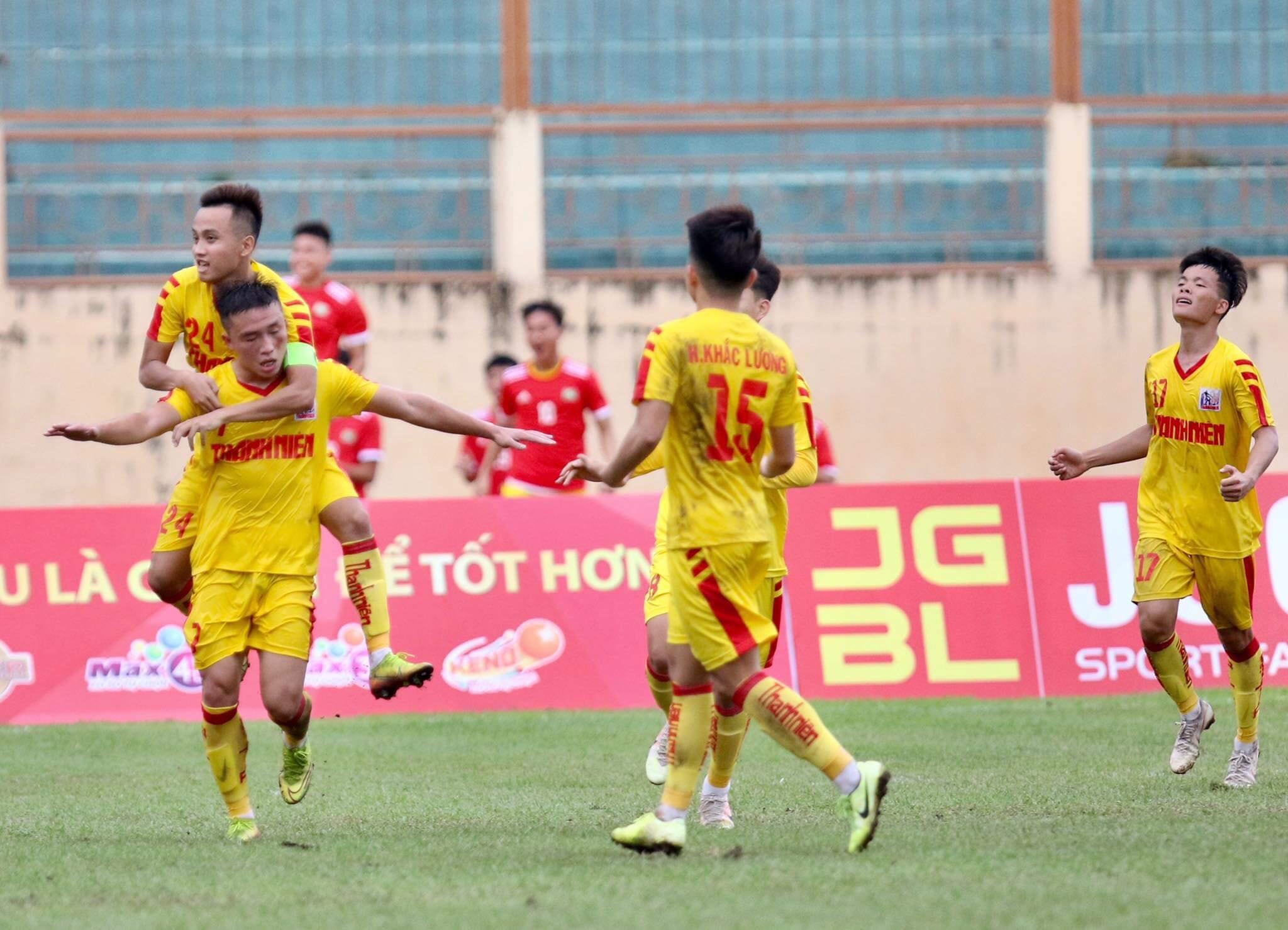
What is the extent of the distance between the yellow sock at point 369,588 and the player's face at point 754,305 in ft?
6.01

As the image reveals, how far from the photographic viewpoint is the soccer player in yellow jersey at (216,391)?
7348 mm

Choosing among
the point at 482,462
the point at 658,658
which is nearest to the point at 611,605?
the point at 482,462

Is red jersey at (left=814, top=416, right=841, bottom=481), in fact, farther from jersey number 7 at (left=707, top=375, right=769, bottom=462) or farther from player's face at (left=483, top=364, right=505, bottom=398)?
jersey number 7 at (left=707, top=375, right=769, bottom=462)

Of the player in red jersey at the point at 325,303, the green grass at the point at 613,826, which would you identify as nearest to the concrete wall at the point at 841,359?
the player in red jersey at the point at 325,303

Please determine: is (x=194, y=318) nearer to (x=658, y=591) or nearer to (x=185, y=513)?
(x=185, y=513)

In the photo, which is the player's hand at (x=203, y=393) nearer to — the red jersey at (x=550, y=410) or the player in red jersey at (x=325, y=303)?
the player in red jersey at (x=325, y=303)

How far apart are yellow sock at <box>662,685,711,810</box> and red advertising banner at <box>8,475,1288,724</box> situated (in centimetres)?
589

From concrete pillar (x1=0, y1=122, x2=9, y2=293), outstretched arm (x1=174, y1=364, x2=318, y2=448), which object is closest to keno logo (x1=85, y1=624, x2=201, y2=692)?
outstretched arm (x1=174, y1=364, x2=318, y2=448)

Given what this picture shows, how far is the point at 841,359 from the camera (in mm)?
19609

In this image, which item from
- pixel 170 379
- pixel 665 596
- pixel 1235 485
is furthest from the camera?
pixel 1235 485

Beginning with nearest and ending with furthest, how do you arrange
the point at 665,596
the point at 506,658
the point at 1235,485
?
the point at 665,596, the point at 1235,485, the point at 506,658

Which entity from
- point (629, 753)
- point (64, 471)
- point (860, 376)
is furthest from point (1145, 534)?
point (64, 471)

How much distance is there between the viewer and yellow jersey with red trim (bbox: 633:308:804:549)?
6.43m

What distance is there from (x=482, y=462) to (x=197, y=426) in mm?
9087
